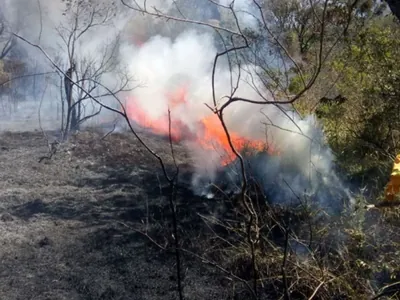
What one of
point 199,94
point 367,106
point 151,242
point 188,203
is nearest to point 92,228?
point 151,242

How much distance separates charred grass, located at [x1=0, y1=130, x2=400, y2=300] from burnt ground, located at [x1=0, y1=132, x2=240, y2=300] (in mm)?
17

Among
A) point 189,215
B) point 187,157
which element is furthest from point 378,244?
point 187,157

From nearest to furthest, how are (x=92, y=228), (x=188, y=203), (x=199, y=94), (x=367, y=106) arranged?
(x=367, y=106) → (x=92, y=228) → (x=188, y=203) → (x=199, y=94)

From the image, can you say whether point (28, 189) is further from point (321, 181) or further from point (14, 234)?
point (321, 181)

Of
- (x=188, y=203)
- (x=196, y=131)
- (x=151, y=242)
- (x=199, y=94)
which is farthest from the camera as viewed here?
(x=199, y=94)

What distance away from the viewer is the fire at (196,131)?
10602mm

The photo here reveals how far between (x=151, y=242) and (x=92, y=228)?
1.25 meters

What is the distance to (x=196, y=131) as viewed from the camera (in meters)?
15.2

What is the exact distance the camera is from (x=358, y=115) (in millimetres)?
7730

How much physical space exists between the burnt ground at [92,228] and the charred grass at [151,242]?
17 millimetres

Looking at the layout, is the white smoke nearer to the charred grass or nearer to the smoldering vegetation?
the smoldering vegetation

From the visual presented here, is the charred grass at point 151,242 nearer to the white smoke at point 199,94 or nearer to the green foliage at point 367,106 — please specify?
the white smoke at point 199,94

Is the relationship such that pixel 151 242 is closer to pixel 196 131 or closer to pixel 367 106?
pixel 367 106

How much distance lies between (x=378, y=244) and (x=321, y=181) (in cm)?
332
